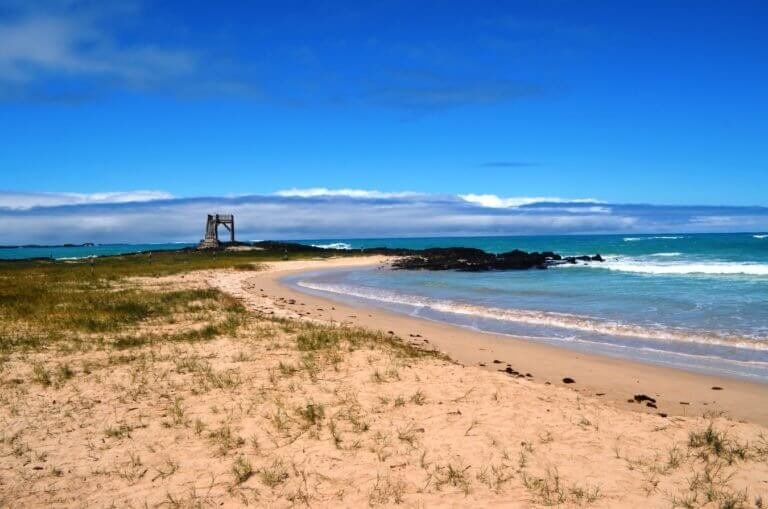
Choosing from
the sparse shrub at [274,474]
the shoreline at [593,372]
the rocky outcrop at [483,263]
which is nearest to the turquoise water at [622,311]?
the shoreline at [593,372]

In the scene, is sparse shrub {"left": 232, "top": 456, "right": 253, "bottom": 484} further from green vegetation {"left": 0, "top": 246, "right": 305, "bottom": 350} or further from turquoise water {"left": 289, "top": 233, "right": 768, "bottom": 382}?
turquoise water {"left": 289, "top": 233, "right": 768, "bottom": 382}

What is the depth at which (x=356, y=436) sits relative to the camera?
6.54 meters

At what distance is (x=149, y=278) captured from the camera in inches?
1257

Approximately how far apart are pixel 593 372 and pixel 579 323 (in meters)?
6.32

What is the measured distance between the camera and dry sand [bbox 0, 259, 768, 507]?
529 centimetres

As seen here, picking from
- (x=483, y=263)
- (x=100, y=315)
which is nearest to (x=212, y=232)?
(x=483, y=263)

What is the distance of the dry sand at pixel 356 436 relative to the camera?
529 cm

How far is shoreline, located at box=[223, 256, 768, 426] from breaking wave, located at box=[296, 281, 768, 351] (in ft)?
8.59

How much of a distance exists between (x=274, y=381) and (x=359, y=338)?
12.6 feet

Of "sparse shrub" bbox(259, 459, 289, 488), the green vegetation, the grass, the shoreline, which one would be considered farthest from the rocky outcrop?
"sparse shrub" bbox(259, 459, 289, 488)

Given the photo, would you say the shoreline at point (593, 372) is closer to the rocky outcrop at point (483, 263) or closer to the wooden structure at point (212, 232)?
the rocky outcrop at point (483, 263)

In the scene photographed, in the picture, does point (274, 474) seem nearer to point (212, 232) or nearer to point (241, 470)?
point (241, 470)

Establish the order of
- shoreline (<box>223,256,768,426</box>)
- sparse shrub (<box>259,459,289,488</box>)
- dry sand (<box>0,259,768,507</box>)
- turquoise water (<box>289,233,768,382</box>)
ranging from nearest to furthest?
dry sand (<box>0,259,768,507</box>), sparse shrub (<box>259,459,289,488</box>), shoreline (<box>223,256,768,426</box>), turquoise water (<box>289,233,768,382</box>)

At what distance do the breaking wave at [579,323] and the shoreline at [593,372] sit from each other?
8.59 ft
